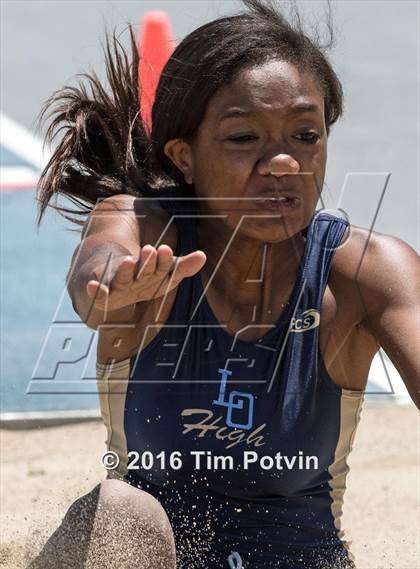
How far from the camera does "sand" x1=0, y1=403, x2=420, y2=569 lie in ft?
10.5

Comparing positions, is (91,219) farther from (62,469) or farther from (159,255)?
(62,469)

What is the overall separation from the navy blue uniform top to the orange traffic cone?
1.76ft

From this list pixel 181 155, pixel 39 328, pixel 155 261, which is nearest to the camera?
pixel 155 261

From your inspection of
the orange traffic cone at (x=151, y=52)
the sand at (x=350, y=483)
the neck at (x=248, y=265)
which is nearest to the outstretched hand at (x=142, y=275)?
the neck at (x=248, y=265)

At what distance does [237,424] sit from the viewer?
88.3 inches

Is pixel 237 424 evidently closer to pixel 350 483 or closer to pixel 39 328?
pixel 350 483

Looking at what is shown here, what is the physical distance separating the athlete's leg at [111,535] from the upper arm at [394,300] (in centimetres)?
59

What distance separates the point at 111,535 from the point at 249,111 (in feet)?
2.75

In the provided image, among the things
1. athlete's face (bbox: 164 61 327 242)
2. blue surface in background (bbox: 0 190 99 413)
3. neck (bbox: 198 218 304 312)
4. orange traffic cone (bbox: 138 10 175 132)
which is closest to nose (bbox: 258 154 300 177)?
athlete's face (bbox: 164 61 327 242)

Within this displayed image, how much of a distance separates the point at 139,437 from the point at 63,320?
2345 mm

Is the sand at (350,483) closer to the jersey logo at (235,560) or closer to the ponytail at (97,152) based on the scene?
the jersey logo at (235,560)

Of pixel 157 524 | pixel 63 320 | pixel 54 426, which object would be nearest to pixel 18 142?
pixel 63 320

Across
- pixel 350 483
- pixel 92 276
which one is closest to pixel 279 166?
pixel 92 276

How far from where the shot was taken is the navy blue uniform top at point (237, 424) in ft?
7.31
